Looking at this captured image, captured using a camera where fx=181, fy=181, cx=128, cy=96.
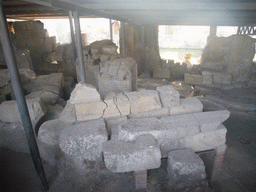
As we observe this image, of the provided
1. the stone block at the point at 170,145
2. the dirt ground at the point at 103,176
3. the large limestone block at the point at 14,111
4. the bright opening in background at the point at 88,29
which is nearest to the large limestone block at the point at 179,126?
the stone block at the point at 170,145

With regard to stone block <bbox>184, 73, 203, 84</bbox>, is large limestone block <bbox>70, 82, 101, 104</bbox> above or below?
above

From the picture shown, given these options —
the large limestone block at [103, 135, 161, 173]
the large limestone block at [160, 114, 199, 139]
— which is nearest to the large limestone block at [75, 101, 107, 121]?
the large limestone block at [103, 135, 161, 173]

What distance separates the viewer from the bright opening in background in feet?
72.8

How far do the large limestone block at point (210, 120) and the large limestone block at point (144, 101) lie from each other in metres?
0.74

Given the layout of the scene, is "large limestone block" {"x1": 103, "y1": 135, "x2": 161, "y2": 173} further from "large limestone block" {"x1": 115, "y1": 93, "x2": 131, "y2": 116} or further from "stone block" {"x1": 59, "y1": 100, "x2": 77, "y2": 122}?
"stone block" {"x1": 59, "y1": 100, "x2": 77, "y2": 122}

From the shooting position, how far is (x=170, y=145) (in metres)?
3.00

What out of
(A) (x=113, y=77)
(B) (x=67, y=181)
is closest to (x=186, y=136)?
(B) (x=67, y=181)

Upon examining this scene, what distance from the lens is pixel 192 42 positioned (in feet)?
91.9

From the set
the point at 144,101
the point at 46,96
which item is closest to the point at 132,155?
the point at 144,101

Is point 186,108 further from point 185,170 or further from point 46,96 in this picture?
point 46,96

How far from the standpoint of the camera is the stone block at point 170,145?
2.97m

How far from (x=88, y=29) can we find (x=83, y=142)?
1049 inches

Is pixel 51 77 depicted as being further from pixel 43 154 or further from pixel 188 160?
pixel 188 160

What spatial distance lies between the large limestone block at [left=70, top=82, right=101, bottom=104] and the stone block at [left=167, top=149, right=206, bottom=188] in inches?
64.2
